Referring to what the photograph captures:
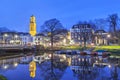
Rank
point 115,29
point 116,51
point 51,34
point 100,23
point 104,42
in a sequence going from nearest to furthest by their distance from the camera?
point 116,51 → point 115,29 → point 51,34 → point 100,23 → point 104,42

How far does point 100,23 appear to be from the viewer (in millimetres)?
149875

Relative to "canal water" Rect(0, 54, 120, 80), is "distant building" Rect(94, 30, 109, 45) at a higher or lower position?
higher

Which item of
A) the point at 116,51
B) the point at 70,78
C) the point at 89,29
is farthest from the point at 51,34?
the point at 70,78

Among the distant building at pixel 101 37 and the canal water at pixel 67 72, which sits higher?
the distant building at pixel 101 37

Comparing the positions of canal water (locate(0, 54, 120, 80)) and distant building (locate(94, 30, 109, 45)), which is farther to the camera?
distant building (locate(94, 30, 109, 45))

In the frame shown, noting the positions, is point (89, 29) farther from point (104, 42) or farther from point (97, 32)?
point (104, 42)

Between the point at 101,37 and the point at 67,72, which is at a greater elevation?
the point at 101,37

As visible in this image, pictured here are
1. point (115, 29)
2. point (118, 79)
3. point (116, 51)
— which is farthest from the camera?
point (115, 29)

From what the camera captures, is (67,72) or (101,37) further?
(101,37)

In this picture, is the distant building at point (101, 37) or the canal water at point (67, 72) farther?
the distant building at point (101, 37)

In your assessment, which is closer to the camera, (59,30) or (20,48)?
(20,48)

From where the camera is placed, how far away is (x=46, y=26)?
5679 inches

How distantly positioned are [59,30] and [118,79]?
11032 centimetres

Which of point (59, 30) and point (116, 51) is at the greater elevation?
point (59, 30)
